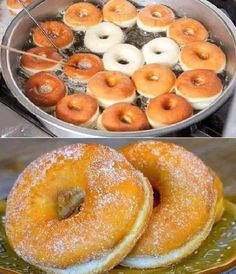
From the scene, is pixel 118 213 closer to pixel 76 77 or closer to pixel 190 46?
pixel 76 77

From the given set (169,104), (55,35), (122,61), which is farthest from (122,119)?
(55,35)

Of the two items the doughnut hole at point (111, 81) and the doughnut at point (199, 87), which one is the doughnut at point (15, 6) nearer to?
the doughnut hole at point (111, 81)

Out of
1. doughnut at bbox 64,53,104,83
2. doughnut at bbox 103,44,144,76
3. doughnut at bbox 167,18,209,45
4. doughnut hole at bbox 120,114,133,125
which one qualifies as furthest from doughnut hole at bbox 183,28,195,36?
doughnut hole at bbox 120,114,133,125

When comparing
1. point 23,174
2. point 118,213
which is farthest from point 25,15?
point 118,213

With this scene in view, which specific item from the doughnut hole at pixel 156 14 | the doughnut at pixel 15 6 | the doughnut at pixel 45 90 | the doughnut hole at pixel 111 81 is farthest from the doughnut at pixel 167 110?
the doughnut at pixel 15 6

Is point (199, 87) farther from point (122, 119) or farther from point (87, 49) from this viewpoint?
point (87, 49)

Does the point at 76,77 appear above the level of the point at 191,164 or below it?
below

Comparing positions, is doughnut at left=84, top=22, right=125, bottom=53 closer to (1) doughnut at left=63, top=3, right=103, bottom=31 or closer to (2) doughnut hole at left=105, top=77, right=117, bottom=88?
(1) doughnut at left=63, top=3, right=103, bottom=31
